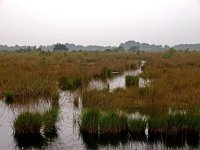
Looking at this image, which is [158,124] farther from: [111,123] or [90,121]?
[90,121]

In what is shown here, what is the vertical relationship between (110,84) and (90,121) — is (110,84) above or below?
below

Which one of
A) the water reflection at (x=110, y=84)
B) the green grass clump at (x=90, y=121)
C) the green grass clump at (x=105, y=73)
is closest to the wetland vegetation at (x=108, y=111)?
the green grass clump at (x=90, y=121)

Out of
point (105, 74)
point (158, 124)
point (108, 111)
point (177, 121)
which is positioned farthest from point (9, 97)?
point (105, 74)

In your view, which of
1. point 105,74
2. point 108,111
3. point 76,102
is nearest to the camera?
point 108,111

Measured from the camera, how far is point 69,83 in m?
18.1

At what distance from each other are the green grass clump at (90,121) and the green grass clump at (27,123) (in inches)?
50.1

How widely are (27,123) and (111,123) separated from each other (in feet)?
7.55

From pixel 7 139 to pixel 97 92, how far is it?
485cm

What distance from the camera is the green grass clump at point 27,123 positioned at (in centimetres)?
965

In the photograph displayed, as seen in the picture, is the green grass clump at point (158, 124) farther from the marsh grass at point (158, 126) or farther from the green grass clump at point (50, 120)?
the green grass clump at point (50, 120)

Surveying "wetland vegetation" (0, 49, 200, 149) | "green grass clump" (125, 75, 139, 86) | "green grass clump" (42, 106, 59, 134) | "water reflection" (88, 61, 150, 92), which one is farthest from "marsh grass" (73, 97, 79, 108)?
"green grass clump" (125, 75, 139, 86)

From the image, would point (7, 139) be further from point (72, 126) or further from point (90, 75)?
point (90, 75)

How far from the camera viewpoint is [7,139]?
9492 mm

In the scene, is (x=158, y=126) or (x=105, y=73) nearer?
(x=158, y=126)
